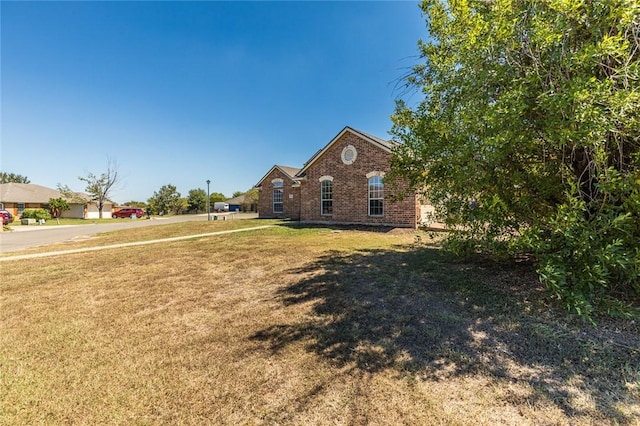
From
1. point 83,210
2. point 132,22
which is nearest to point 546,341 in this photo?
point 132,22

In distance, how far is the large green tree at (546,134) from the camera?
336 cm

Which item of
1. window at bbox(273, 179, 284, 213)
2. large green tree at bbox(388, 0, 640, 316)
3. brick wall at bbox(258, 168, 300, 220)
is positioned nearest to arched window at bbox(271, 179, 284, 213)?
window at bbox(273, 179, 284, 213)

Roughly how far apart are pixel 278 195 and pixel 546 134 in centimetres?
2347

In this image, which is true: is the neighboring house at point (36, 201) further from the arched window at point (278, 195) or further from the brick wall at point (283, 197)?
the arched window at point (278, 195)

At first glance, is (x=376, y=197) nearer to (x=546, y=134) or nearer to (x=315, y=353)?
(x=546, y=134)

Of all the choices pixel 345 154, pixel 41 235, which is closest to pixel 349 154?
pixel 345 154

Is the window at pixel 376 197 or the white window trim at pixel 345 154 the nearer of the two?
the window at pixel 376 197

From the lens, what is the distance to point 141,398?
266 cm

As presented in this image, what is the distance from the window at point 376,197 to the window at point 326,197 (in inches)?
113

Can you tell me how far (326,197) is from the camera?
18578 millimetres

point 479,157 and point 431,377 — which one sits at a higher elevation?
point 479,157

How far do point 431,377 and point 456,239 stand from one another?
351 cm

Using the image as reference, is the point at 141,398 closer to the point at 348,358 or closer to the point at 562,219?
the point at 348,358

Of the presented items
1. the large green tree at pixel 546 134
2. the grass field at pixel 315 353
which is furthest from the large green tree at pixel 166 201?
the large green tree at pixel 546 134
